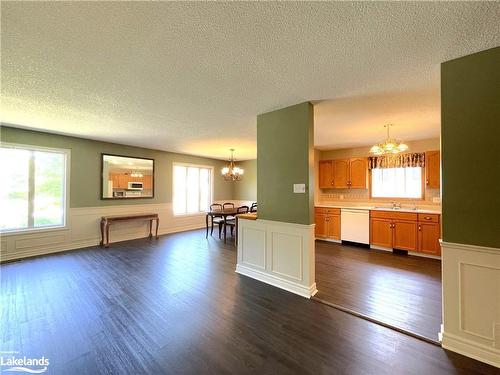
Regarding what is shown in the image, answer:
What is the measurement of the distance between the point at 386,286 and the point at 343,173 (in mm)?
3355

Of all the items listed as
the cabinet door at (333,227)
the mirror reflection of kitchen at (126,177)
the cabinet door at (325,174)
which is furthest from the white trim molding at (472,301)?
the mirror reflection of kitchen at (126,177)

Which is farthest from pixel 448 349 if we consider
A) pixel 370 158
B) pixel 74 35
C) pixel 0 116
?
pixel 0 116

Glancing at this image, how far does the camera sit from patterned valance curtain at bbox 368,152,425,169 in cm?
472

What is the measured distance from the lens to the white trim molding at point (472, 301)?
1.63m

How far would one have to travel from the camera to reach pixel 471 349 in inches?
66.3

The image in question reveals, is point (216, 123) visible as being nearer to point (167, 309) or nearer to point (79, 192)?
point (167, 309)

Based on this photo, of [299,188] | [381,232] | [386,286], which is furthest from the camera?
[381,232]

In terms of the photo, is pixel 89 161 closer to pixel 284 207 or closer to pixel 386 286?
pixel 284 207

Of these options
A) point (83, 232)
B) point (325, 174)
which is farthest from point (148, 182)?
point (325, 174)

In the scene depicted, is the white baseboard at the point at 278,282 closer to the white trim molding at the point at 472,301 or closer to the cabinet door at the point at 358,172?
the white trim molding at the point at 472,301

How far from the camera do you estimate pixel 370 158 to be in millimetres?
5305

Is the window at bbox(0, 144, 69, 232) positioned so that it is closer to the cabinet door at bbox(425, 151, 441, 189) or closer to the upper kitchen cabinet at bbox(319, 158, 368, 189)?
the upper kitchen cabinet at bbox(319, 158, 368, 189)

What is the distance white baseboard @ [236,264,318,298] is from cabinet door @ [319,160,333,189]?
12.1ft

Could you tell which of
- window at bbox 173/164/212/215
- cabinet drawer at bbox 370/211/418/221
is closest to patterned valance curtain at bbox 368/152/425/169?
→ cabinet drawer at bbox 370/211/418/221
